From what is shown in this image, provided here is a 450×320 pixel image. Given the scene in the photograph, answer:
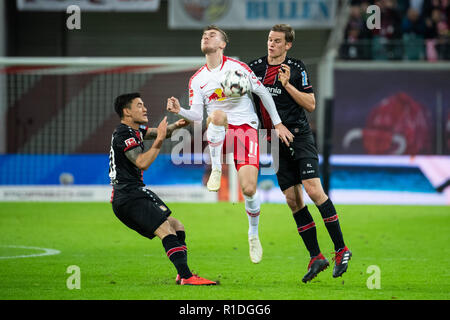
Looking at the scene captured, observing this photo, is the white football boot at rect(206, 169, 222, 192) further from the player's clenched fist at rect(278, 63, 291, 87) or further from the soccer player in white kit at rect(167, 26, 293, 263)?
the player's clenched fist at rect(278, 63, 291, 87)

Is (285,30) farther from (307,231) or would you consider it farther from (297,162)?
Result: (307,231)

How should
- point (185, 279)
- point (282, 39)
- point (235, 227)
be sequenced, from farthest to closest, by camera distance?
point (235, 227) → point (282, 39) → point (185, 279)

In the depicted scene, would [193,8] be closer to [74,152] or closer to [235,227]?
[74,152]

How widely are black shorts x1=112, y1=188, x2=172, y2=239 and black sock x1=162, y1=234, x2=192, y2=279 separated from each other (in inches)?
7.6

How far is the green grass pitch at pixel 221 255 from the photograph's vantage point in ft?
25.3

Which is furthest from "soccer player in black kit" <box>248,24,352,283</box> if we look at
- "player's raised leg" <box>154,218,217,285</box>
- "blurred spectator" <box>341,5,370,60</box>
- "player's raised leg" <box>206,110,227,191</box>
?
"blurred spectator" <box>341,5,370,60</box>

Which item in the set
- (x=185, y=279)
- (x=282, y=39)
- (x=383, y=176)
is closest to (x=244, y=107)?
(x=282, y=39)

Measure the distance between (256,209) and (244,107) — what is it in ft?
3.80

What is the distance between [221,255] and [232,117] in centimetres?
290

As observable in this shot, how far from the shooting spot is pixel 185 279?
7914 mm

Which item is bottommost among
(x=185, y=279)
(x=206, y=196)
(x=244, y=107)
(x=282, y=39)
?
(x=206, y=196)

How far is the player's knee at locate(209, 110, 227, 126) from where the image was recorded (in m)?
8.64

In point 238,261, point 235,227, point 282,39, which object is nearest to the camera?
point 282,39

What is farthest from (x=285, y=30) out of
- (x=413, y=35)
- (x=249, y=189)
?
(x=413, y=35)
